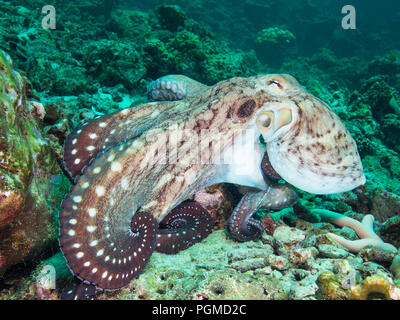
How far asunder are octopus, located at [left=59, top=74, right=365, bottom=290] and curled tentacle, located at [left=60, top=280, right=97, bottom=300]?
4.4 inches

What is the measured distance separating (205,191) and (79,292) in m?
2.07

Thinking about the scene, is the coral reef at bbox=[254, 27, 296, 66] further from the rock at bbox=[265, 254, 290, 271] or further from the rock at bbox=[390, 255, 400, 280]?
the rock at bbox=[265, 254, 290, 271]

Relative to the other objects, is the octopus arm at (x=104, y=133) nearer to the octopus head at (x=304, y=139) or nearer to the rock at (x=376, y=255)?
the octopus head at (x=304, y=139)

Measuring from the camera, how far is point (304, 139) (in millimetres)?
2893

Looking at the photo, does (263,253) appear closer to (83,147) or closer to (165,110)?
(165,110)

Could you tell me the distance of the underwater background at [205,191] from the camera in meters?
2.21

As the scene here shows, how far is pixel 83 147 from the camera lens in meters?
2.73

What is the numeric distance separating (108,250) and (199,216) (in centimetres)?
139

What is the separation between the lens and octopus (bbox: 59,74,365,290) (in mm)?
2199

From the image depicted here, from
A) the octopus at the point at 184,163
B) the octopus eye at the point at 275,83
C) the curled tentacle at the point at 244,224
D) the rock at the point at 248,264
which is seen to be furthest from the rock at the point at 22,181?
the octopus eye at the point at 275,83

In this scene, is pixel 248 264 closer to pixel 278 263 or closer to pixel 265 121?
pixel 278 263

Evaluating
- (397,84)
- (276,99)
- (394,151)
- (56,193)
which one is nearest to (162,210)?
(56,193)

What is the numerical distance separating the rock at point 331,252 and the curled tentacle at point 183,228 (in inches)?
54.2

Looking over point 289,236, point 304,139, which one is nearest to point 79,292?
point 289,236
